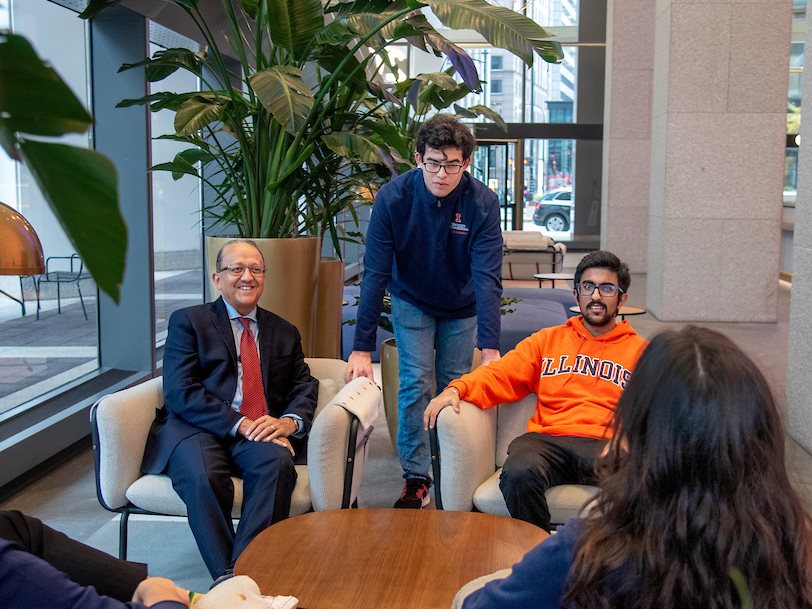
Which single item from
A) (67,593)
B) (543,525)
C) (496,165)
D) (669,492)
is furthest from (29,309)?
(496,165)

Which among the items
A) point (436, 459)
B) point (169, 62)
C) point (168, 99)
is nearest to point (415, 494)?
point (436, 459)

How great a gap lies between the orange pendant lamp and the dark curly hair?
7.93 ft

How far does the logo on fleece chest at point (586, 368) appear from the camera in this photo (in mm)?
3354

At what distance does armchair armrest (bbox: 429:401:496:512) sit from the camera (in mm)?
3209

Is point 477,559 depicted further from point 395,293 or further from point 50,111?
point 50,111

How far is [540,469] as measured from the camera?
10.1 feet

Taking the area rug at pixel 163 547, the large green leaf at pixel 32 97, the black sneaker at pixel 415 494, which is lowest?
the area rug at pixel 163 547

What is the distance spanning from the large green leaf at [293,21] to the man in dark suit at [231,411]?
117cm

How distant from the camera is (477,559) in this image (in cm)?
246

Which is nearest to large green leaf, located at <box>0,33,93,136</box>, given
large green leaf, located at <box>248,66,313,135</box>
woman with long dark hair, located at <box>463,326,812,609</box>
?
woman with long dark hair, located at <box>463,326,812,609</box>

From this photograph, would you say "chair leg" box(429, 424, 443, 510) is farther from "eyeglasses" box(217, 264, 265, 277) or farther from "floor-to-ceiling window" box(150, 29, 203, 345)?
"floor-to-ceiling window" box(150, 29, 203, 345)

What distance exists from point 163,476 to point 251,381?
48cm

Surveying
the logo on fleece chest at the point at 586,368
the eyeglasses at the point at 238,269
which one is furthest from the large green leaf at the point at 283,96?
the logo on fleece chest at the point at 586,368

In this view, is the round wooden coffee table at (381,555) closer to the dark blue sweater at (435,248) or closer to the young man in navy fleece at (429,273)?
the young man in navy fleece at (429,273)
